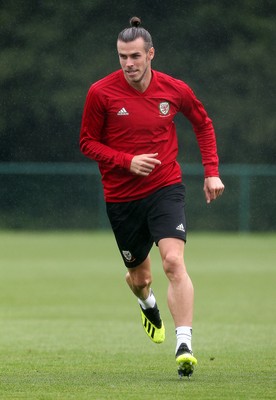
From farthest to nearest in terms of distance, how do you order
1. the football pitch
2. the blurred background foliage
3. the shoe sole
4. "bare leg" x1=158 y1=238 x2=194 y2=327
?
the blurred background foliage < "bare leg" x1=158 y1=238 x2=194 y2=327 < the shoe sole < the football pitch

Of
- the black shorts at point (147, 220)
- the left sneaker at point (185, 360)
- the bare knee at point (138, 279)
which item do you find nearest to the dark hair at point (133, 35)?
the black shorts at point (147, 220)

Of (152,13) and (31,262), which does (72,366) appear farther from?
(152,13)

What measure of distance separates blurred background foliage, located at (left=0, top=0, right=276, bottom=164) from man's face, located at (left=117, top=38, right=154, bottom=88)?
88.1 ft

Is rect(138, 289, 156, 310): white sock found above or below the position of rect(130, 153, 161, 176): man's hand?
below

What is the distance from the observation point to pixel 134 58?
8.24 metres

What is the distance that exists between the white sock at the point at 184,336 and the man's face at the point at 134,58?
1.70 metres

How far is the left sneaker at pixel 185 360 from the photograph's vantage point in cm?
757

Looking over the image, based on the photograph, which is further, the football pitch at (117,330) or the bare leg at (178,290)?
the bare leg at (178,290)

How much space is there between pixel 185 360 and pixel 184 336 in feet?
0.74

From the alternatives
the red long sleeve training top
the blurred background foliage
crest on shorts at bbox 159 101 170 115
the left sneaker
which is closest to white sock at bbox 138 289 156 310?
the red long sleeve training top

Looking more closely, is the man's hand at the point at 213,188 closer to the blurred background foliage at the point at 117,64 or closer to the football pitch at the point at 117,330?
the football pitch at the point at 117,330

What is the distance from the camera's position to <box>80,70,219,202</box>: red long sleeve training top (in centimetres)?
835

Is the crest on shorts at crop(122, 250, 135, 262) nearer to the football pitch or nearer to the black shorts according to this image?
the black shorts

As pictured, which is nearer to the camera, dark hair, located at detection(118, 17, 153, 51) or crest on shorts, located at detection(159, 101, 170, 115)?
dark hair, located at detection(118, 17, 153, 51)
